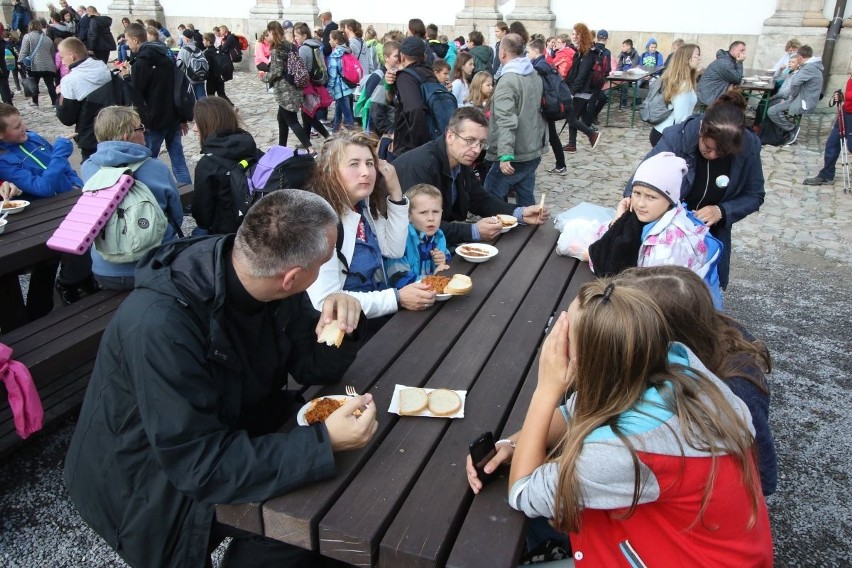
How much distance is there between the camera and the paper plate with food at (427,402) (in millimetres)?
2080

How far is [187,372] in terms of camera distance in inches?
69.3

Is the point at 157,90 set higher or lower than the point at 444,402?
higher

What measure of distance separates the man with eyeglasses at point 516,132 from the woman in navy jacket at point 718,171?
2122 millimetres

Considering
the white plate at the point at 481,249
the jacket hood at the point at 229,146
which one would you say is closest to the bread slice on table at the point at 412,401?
the white plate at the point at 481,249

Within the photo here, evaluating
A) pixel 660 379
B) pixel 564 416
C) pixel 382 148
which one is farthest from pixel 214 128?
pixel 660 379

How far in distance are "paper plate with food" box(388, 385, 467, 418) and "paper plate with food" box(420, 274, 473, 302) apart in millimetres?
737

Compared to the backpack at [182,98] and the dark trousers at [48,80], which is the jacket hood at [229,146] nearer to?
the backpack at [182,98]

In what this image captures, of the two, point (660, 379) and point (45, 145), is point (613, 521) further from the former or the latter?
point (45, 145)

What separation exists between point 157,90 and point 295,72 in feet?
7.29

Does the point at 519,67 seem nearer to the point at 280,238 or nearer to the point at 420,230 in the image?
the point at 420,230

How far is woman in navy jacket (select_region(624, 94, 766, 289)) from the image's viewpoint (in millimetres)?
3689

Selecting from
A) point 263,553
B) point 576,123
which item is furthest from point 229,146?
point 576,123

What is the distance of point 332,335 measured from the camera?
7.23ft

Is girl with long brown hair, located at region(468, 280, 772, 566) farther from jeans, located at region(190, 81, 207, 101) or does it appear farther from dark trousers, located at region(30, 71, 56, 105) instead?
dark trousers, located at region(30, 71, 56, 105)
